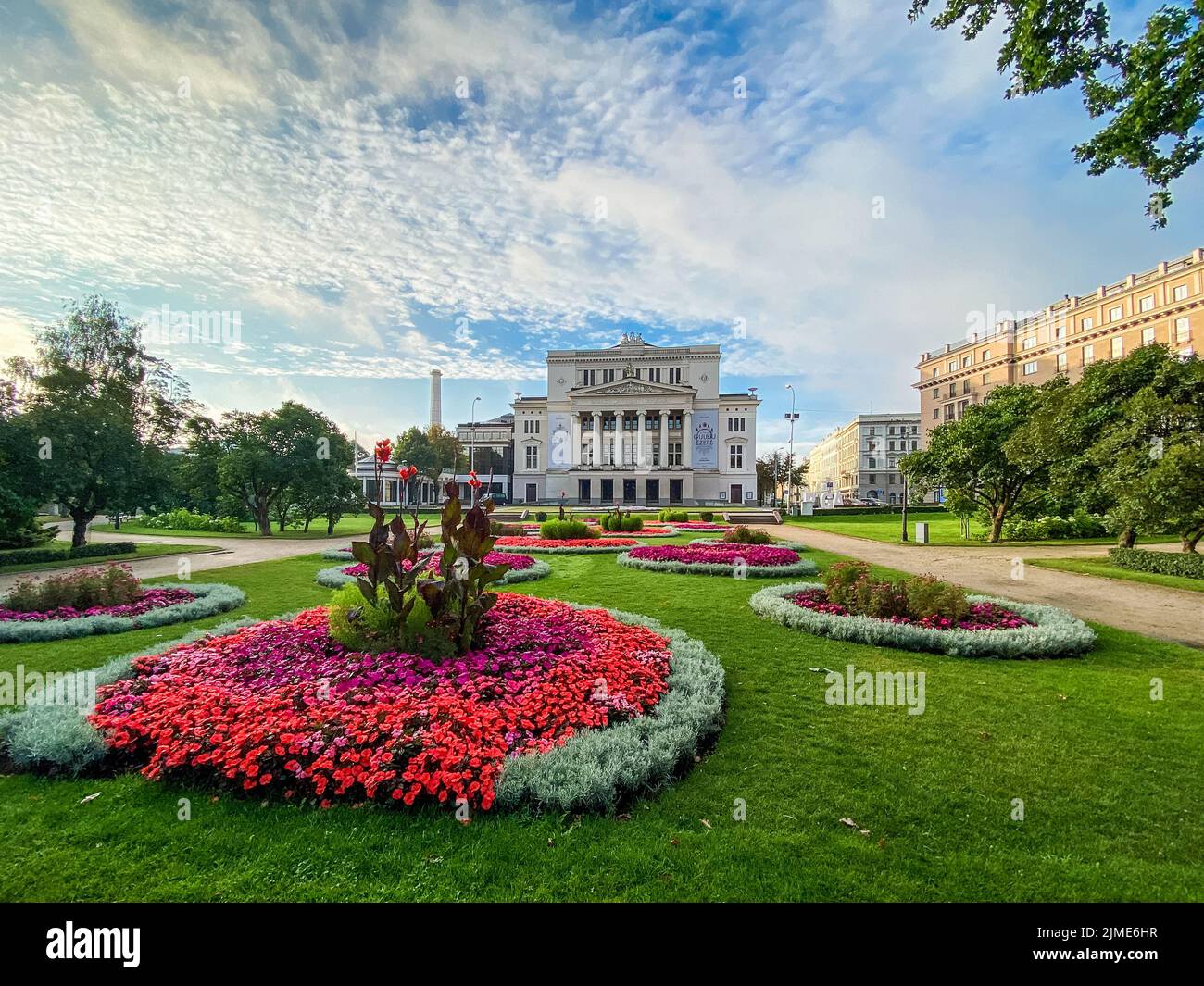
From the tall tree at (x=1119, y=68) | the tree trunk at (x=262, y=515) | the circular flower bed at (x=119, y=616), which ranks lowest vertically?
the circular flower bed at (x=119, y=616)

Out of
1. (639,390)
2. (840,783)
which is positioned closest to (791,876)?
(840,783)

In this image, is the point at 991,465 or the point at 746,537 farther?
the point at 991,465

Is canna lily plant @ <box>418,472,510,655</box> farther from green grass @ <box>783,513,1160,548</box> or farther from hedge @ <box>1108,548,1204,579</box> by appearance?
green grass @ <box>783,513,1160,548</box>

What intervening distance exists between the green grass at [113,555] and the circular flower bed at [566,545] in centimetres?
1240

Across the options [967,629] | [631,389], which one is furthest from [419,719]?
[631,389]

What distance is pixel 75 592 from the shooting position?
30.6 ft

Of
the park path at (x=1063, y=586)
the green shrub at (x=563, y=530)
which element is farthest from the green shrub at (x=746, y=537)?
the green shrub at (x=563, y=530)

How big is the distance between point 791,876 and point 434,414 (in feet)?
262

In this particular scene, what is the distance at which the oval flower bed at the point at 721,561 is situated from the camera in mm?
13953

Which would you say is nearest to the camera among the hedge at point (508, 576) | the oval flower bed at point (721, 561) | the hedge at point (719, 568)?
the hedge at point (508, 576)

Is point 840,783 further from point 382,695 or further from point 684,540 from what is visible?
point 684,540

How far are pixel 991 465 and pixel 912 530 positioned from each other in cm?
699

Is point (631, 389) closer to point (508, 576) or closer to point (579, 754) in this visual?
point (508, 576)

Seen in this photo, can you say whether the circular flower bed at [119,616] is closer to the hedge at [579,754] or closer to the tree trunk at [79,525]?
the hedge at [579,754]
